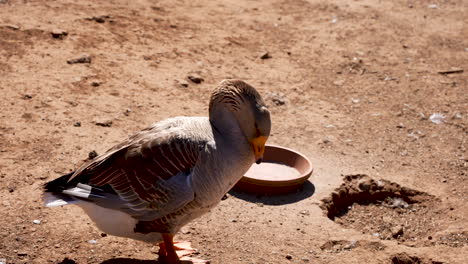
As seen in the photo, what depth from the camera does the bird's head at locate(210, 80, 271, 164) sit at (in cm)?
465

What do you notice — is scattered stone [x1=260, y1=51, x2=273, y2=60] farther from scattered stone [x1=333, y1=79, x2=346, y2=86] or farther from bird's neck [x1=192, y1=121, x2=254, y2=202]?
bird's neck [x1=192, y1=121, x2=254, y2=202]

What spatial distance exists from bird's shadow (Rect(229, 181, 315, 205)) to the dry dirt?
0.07ft

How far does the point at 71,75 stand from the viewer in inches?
316

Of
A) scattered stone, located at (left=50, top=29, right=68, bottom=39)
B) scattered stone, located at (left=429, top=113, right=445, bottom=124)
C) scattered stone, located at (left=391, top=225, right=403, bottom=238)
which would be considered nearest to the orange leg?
scattered stone, located at (left=391, top=225, right=403, bottom=238)

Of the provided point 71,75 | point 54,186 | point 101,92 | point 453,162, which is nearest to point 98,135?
point 101,92

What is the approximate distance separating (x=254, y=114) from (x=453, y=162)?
11.5 ft

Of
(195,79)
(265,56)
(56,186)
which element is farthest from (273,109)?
(56,186)

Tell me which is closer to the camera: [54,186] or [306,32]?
[54,186]

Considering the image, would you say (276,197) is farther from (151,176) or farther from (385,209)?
(151,176)

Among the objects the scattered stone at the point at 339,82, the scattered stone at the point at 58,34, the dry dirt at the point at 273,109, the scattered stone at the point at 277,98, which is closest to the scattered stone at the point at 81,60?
the dry dirt at the point at 273,109

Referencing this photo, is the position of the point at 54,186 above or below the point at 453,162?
above

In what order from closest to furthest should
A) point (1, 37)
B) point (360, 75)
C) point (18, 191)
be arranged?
point (18, 191), point (1, 37), point (360, 75)

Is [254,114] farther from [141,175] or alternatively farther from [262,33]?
[262,33]

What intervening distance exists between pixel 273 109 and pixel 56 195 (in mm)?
4178
